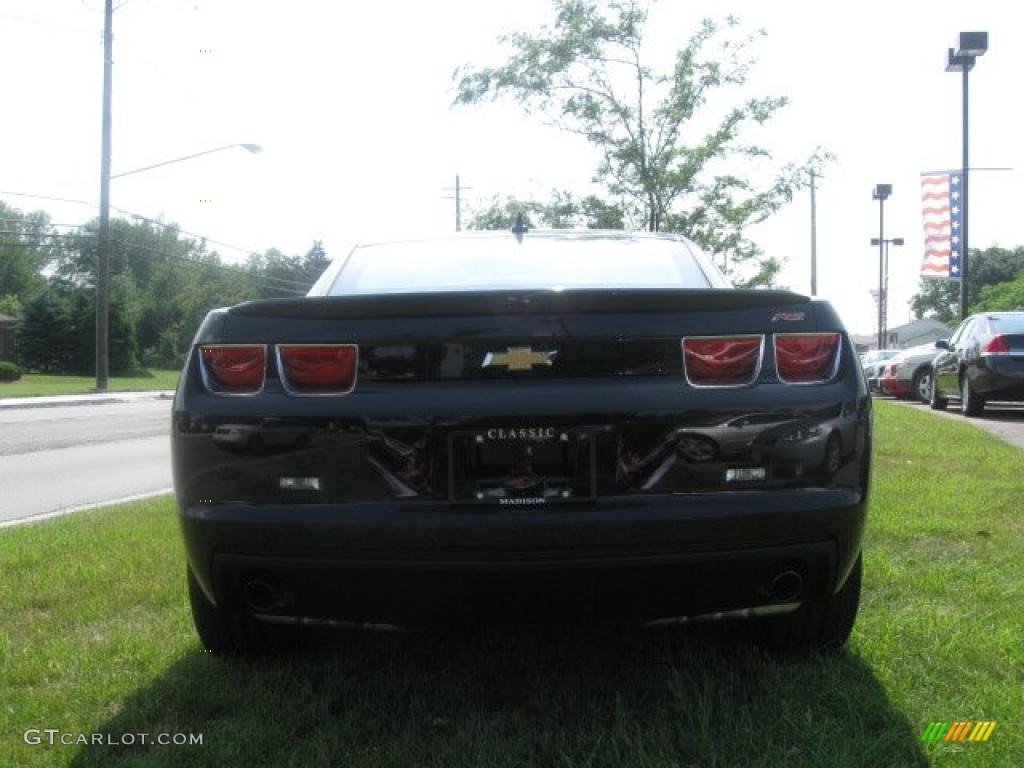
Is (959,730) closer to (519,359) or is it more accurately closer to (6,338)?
(519,359)

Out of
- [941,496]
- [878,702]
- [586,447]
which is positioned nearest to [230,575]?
[586,447]

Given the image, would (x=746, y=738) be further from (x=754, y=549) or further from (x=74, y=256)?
(x=74, y=256)

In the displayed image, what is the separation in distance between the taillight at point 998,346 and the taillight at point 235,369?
12.4 meters

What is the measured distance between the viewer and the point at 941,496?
6.11 m

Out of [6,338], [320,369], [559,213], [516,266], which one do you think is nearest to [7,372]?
[6,338]

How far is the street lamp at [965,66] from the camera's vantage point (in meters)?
22.6

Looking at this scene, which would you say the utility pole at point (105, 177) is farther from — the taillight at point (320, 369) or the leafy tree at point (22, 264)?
the leafy tree at point (22, 264)

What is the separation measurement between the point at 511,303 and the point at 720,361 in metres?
0.55

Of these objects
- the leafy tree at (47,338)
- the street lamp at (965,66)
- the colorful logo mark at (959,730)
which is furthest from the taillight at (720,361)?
the leafy tree at (47,338)

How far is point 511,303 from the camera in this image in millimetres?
2633

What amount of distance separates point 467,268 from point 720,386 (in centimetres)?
129

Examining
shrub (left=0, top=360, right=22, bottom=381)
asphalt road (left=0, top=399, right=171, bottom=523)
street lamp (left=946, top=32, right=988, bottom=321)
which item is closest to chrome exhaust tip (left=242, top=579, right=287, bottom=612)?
asphalt road (left=0, top=399, right=171, bottom=523)

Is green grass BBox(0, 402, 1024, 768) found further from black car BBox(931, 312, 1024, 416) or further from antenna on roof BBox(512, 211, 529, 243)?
black car BBox(931, 312, 1024, 416)

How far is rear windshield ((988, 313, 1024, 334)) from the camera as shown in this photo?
515 inches
